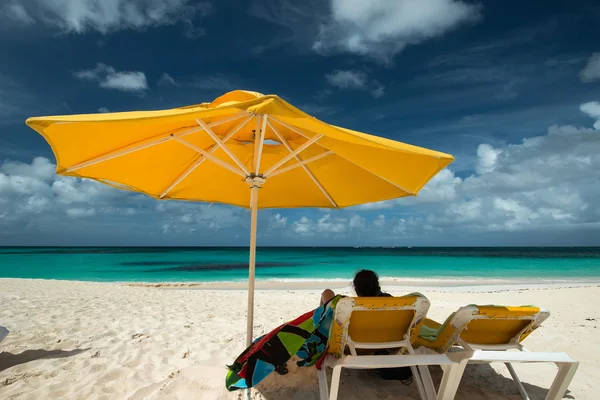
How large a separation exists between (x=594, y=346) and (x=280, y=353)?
14.4ft

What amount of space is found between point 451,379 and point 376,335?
546mm

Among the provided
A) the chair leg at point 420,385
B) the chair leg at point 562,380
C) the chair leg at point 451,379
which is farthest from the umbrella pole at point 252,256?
the chair leg at point 562,380

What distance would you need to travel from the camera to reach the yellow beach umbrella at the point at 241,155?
88.7 inches

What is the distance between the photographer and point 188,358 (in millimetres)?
3641

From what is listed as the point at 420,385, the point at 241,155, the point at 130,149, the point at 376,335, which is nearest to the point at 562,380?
the point at 420,385

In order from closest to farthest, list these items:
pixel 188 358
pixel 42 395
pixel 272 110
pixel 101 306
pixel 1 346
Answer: pixel 272 110 → pixel 42 395 → pixel 188 358 → pixel 1 346 → pixel 101 306

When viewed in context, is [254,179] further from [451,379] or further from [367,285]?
[451,379]

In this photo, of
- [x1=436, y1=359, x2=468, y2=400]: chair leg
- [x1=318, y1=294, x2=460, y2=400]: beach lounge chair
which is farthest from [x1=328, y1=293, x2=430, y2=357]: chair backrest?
[x1=436, y1=359, x2=468, y2=400]: chair leg

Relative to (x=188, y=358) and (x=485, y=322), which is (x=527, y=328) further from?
(x=188, y=358)

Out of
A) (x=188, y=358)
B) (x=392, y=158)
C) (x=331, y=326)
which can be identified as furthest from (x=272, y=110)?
(x=188, y=358)

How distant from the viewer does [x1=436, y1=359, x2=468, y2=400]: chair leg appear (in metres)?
2.30

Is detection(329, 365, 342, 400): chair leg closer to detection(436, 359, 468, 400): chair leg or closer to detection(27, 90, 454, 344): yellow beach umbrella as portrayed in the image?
detection(436, 359, 468, 400): chair leg

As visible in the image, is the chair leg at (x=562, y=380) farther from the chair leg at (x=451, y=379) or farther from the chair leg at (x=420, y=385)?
the chair leg at (x=420, y=385)

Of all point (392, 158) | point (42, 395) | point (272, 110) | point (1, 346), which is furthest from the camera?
point (1, 346)
